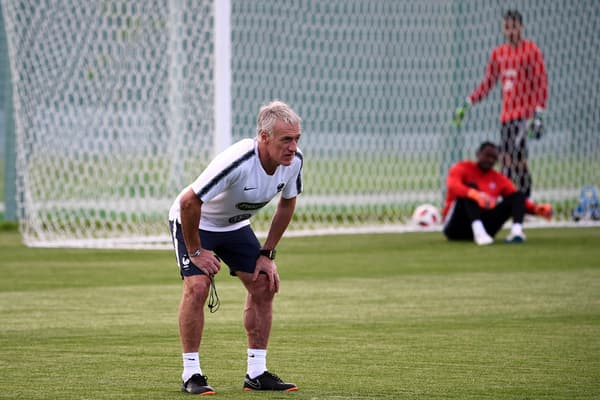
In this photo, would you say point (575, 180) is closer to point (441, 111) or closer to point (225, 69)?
point (441, 111)

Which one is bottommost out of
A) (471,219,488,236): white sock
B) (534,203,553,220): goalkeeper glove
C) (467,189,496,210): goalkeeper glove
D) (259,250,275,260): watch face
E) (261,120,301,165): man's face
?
(471,219,488,236): white sock

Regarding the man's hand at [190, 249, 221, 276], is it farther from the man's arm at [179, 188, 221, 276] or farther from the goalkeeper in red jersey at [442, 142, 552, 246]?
the goalkeeper in red jersey at [442, 142, 552, 246]

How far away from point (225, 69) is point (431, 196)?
5608 mm

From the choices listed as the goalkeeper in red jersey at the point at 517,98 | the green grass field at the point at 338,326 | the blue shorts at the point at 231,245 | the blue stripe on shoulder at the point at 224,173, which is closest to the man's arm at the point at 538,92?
the goalkeeper in red jersey at the point at 517,98

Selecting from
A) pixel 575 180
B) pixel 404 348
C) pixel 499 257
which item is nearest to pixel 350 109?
pixel 575 180

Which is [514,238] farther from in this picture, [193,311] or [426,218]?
[193,311]

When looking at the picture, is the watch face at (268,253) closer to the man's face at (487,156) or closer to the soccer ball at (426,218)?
the man's face at (487,156)

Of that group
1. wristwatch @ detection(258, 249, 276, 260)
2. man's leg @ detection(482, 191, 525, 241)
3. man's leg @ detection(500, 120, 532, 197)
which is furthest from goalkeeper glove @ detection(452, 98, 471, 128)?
wristwatch @ detection(258, 249, 276, 260)

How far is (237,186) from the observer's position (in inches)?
212

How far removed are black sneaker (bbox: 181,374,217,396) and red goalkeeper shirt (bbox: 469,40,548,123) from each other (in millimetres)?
9397

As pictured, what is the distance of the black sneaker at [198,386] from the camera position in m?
5.32

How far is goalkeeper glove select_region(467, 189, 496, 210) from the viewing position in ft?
40.5

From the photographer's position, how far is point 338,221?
15.5 metres

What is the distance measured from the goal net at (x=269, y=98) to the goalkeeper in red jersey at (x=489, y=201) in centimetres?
179
